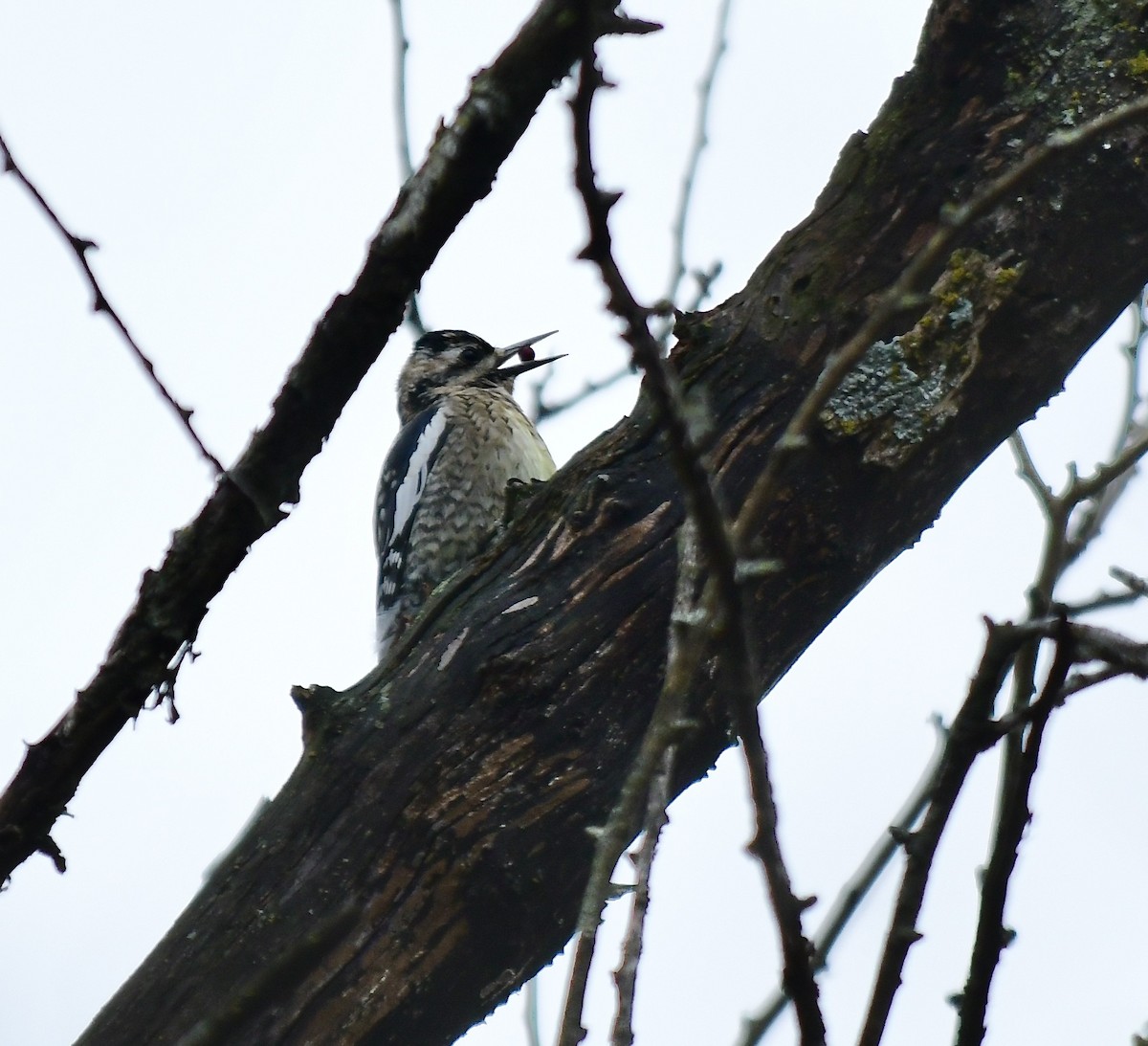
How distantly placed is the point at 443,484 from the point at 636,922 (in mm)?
4040

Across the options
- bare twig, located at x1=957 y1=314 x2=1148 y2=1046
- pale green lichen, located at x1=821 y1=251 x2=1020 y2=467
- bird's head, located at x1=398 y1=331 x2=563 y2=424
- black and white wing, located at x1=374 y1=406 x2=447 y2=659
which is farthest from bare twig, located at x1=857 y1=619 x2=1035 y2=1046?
bird's head, located at x1=398 y1=331 x2=563 y2=424

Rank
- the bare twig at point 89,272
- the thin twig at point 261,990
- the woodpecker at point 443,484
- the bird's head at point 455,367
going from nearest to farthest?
1. the thin twig at point 261,990
2. the bare twig at point 89,272
3. the woodpecker at point 443,484
4. the bird's head at point 455,367

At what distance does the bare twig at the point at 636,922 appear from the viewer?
119 centimetres

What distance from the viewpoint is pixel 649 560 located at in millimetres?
2342

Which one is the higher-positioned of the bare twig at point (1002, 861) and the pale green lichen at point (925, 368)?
the pale green lichen at point (925, 368)

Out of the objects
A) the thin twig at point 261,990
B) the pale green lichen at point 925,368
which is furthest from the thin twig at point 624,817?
the pale green lichen at point 925,368

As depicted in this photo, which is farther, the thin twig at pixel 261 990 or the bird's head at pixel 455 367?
the bird's head at pixel 455 367

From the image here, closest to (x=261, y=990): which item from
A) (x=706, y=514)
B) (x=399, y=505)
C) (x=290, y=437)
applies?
(x=706, y=514)

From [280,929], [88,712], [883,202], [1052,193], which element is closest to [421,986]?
[280,929]

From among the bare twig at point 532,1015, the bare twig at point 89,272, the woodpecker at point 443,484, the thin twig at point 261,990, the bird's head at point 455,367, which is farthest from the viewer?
the bird's head at point 455,367

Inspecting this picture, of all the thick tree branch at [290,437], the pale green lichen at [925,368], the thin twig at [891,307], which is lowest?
the thin twig at [891,307]

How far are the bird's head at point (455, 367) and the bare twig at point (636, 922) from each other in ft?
15.4

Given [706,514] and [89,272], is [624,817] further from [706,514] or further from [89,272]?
[89,272]

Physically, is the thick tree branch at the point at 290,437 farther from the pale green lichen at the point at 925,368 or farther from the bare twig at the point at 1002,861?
the bare twig at the point at 1002,861
